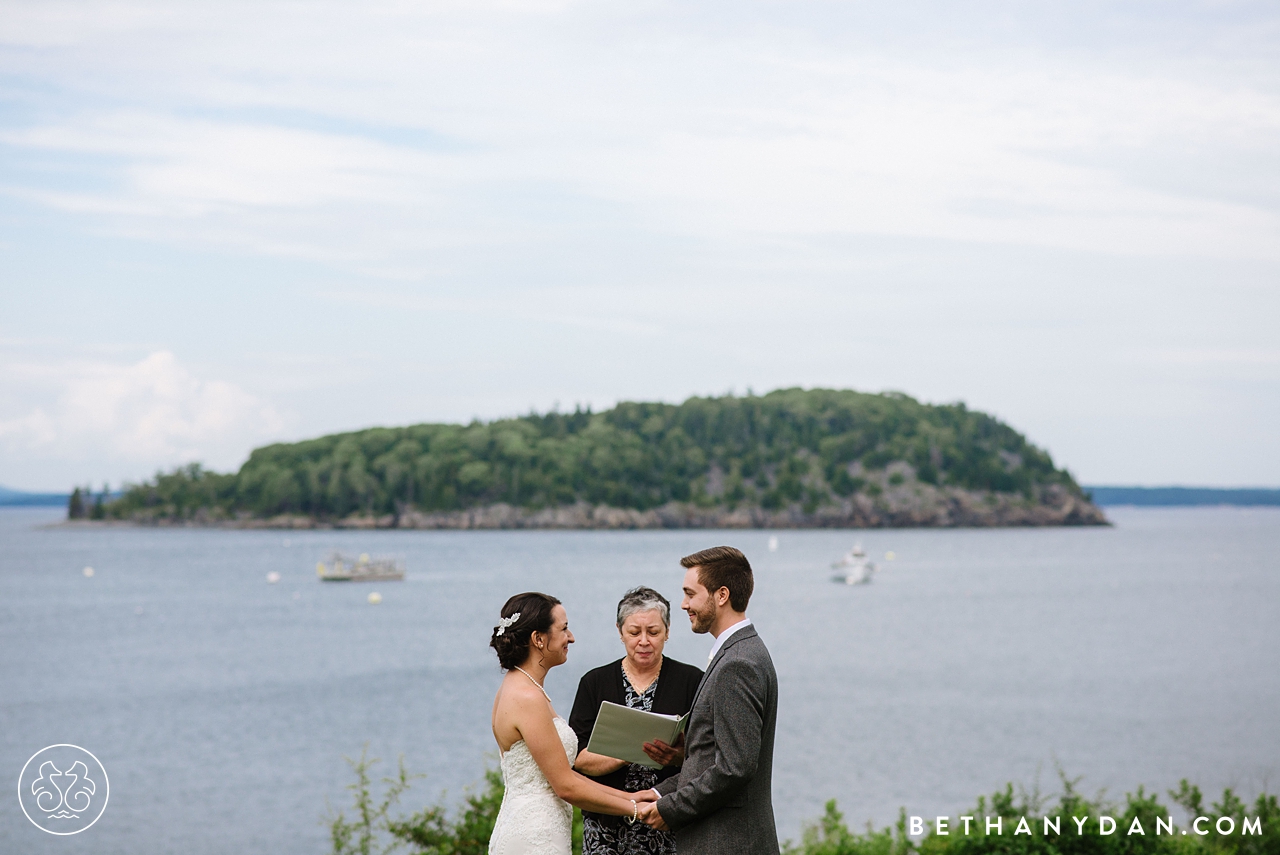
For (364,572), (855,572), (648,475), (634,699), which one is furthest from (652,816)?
(648,475)

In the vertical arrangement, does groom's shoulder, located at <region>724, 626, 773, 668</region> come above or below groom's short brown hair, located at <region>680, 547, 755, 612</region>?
below

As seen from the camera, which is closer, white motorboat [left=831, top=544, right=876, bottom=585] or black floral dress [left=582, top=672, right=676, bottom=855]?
black floral dress [left=582, top=672, right=676, bottom=855]

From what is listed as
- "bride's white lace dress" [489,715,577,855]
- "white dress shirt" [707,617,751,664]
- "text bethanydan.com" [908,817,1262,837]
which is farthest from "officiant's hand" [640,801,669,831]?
"text bethanydan.com" [908,817,1262,837]

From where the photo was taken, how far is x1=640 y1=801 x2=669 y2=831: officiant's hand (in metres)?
→ 3.96

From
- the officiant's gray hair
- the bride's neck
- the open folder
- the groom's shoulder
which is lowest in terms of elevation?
the open folder

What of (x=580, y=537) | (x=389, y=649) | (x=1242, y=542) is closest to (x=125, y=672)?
(x=389, y=649)

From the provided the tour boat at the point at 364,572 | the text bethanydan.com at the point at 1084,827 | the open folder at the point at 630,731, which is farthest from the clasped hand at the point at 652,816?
the tour boat at the point at 364,572

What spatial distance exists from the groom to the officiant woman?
284 millimetres

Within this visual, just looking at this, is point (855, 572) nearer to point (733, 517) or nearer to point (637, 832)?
point (637, 832)

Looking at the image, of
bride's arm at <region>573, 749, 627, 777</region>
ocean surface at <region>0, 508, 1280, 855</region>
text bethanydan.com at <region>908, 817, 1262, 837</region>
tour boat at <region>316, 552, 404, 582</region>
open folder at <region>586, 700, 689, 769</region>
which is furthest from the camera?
Result: tour boat at <region>316, 552, 404, 582</region>

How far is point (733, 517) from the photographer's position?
603 feet

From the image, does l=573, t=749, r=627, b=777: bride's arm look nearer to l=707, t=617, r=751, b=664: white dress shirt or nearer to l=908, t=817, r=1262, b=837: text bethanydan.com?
l=707, t=617, r=751, b=664: white dress shirt

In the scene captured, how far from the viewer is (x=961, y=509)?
18738cm

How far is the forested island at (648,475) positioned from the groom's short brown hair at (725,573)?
17619cm
